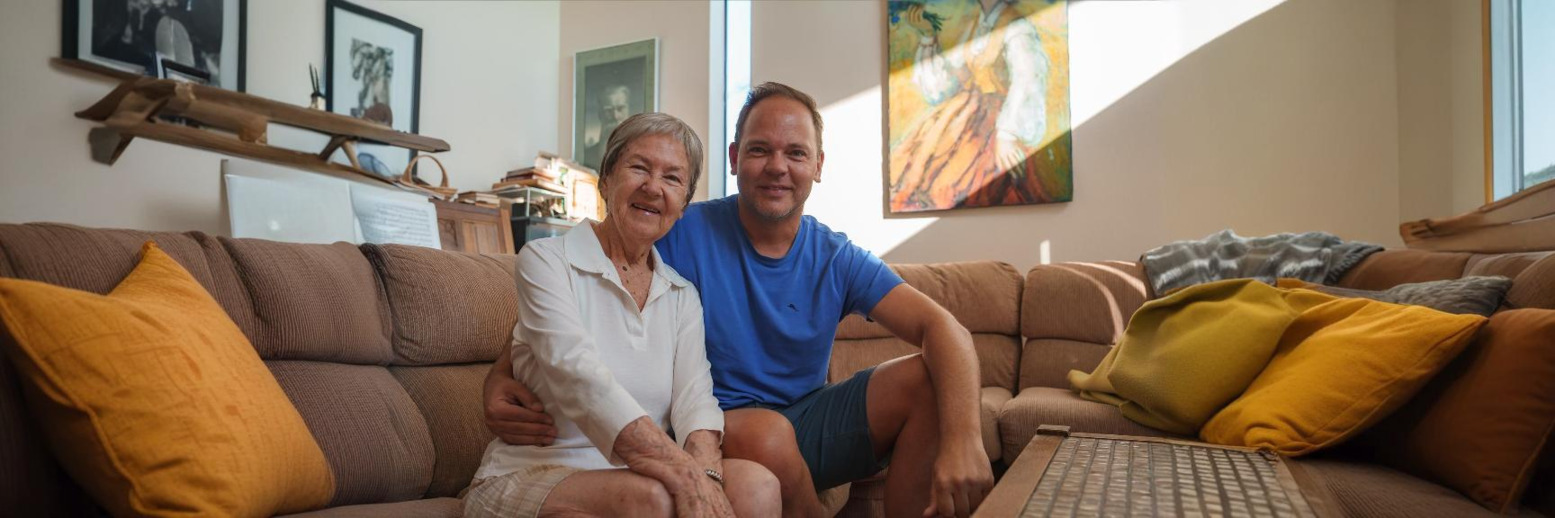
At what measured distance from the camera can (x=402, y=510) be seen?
4.47ft

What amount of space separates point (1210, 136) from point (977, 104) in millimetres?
1077

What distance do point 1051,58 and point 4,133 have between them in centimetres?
437

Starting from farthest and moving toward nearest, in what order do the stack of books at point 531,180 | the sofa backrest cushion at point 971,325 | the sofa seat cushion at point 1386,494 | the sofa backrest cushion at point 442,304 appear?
the stack of books at point 531,180 < the sofa backrest cushion at point 971,325 < the sofa backrest cushion at point 442,304 < the sofa seat cushion at point 1386,494

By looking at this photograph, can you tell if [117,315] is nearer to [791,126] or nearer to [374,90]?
[791,126]

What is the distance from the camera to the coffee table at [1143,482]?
92 cm

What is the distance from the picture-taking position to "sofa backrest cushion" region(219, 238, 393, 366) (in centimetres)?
149

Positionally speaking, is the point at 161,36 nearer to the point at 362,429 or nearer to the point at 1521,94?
the point at 362,429

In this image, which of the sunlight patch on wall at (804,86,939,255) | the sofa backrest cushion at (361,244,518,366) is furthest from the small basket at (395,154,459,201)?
the sofa backrest cushion at (361,244,518,366)

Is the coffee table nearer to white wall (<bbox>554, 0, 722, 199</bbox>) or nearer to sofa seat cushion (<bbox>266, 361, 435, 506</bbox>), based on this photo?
sofa seat cushion (<bbox>266, 361, 435, 506</bbox>)

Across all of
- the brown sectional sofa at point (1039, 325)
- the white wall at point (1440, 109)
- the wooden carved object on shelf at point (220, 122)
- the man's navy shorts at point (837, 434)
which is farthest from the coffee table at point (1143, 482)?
the wooden carved object on shelf at point (220, 122)

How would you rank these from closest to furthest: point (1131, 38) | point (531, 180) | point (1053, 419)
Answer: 1. point (1053, 419)
2. point (1131, 38)
3. point (531, 180)

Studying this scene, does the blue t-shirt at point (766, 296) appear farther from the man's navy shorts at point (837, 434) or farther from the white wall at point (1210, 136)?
the white wall at point (1210, 136)

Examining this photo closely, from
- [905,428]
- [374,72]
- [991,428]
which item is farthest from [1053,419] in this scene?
[374,72]

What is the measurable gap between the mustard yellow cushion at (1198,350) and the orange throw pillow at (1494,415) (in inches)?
15.4
